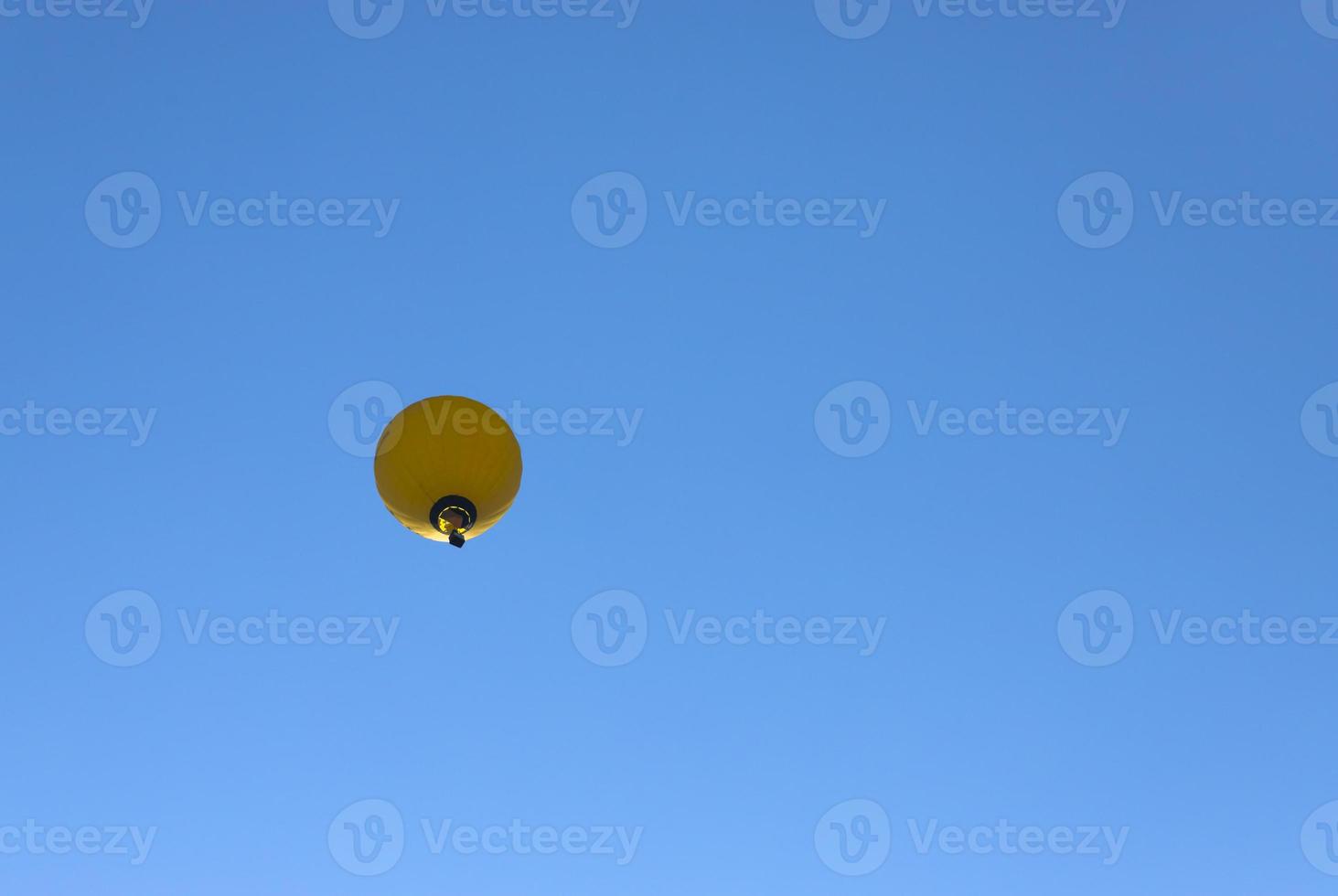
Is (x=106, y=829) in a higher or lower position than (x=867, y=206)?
lower

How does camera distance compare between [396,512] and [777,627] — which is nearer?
[396,512]

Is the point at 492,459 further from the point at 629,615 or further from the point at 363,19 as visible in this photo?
the point at 363,19

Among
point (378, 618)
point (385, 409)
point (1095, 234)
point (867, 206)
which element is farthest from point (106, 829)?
point (1095, 234)

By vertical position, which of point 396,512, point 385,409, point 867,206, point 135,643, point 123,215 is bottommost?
point 396,512

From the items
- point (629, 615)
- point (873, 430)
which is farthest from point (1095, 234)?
point (629, 615)

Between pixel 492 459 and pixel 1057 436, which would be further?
pixel 1057 436

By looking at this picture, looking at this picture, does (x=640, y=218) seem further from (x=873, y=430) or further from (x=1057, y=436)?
(x=1057, y=436)
